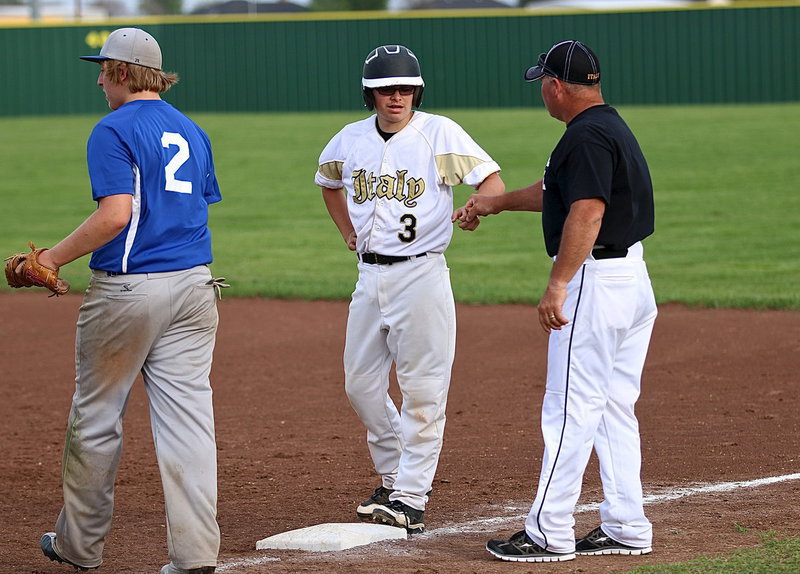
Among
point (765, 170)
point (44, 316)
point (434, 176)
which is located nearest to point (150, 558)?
point (434, 176)

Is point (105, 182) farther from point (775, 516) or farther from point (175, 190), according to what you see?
point (775, 516)

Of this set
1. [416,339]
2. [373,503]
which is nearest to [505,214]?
[373,503]

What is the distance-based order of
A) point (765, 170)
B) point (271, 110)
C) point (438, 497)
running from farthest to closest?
point (271, 110), point (765, 170), point (438, 497)

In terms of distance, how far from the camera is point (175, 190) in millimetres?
4141

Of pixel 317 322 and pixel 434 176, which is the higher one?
pixel 434 176

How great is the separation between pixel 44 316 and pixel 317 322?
246 centimetres

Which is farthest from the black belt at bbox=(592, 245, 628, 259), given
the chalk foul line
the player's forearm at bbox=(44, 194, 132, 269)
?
the player's forearm at bbox=(44, 194, 132, 269)

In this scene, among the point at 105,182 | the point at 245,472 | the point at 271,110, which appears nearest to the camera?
the point at 105,182

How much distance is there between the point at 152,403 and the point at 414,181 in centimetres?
136

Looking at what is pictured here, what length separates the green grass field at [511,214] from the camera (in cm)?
1125

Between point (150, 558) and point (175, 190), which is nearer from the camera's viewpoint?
point (175, 190)

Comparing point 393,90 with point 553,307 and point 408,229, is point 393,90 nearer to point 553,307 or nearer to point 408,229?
point 408,229

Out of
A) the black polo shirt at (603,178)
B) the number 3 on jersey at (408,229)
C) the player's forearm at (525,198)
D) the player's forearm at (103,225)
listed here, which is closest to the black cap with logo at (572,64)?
the black polo shirt at (603,178)

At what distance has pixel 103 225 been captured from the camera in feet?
13.1
